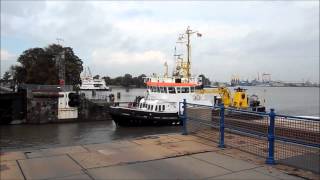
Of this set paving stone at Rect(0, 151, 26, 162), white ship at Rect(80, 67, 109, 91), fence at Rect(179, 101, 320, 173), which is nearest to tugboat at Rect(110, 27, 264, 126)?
fence at Rect(179, 101, 320, 173)

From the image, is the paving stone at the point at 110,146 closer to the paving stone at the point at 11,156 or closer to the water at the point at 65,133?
the paving stone at the point at 11,156

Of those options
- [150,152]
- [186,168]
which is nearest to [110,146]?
[150,152]

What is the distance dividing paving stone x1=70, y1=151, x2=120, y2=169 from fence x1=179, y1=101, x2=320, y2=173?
9.75 ft

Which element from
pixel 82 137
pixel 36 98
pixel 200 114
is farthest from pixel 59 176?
pixel 36 98

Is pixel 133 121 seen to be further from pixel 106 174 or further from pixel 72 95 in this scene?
pixel 106 174

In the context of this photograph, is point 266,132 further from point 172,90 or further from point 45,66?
point 45,66

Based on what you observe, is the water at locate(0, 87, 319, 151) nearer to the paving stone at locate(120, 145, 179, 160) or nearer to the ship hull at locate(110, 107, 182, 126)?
the ship hull at locate(110, 107, 182, 126)

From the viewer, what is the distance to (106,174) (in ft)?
24.3

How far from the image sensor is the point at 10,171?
776cm

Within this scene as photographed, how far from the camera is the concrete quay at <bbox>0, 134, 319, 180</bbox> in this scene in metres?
7.30

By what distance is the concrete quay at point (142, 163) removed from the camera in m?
7.30

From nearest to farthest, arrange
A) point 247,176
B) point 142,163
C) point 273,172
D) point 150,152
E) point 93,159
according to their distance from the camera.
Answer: point 247,176 < point 273,172 < point 142,163 < point 93,159 < point 150,152

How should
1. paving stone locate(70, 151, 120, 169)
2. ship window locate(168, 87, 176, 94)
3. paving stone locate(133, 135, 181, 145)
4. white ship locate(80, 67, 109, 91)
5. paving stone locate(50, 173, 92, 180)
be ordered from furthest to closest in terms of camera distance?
1. white ship locate(80, 67, 109, 91)
2. ship window locate(168, 87, 176, 94)
3. paving stone locate(133, 135, 181, 145)
4. paving stone locate(70, 151, 120, 169)
5. paving stone locate(50, 173, 92, 180)

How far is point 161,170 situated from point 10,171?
9.72 ft
